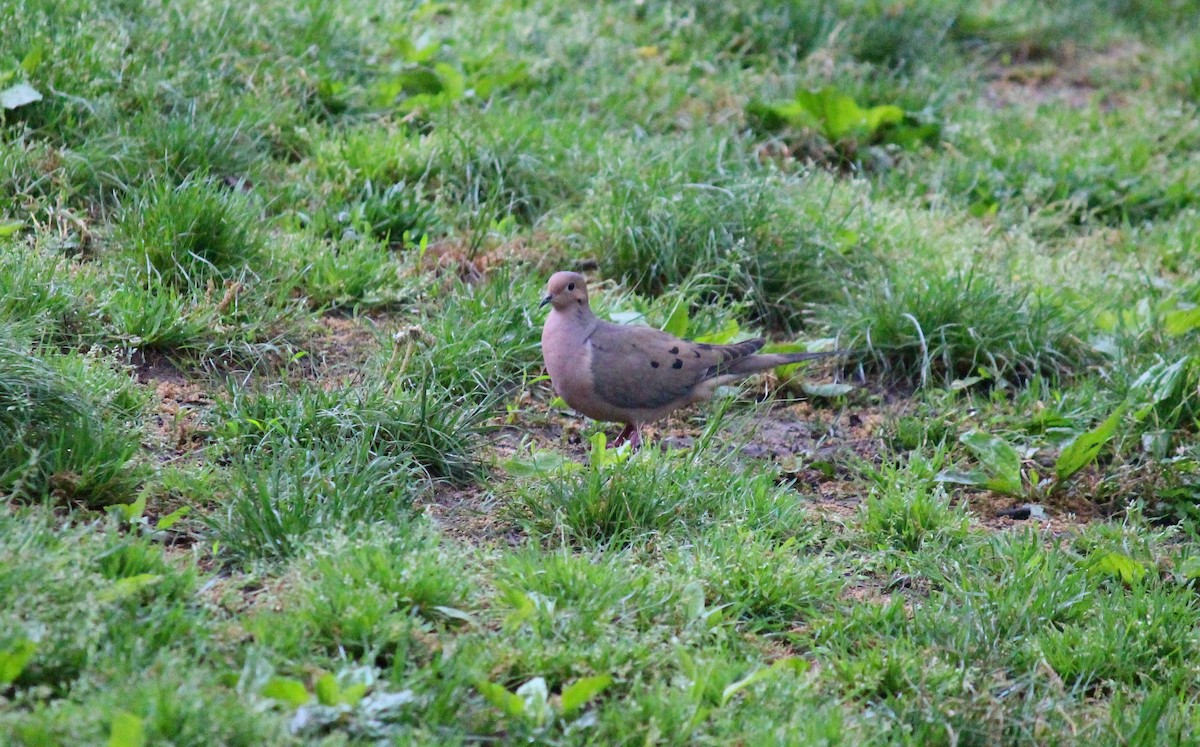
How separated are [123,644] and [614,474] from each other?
5.24ft

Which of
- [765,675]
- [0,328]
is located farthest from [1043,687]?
[0,328]

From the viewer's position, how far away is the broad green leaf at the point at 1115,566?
4035mm

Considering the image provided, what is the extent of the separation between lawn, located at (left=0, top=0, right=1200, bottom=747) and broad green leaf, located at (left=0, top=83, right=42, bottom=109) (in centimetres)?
5

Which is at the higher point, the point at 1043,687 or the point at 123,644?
the point at 123,644

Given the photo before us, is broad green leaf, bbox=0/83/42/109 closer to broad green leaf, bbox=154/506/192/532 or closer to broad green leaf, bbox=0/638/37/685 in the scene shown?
broad green leaf, bbox=154/506/192/532

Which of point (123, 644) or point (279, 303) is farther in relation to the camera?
point (279, 303)

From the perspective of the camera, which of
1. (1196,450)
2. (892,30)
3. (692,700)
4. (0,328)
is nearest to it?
(692,700)

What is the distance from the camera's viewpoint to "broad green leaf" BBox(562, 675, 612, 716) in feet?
10.0

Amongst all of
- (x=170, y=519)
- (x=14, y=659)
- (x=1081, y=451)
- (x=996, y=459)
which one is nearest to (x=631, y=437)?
(x=996, y=459)

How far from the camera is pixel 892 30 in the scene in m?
8.06

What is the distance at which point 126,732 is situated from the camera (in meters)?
2.57

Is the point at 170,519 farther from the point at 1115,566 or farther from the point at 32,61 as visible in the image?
the point at 1115,566

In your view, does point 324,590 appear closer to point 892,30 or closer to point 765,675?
point 765,675

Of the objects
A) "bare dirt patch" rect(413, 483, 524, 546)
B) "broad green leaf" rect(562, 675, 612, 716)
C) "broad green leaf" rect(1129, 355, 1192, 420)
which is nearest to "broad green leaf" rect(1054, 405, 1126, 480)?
"broad green leaf" rect(1129, 355, 1192, 420)
